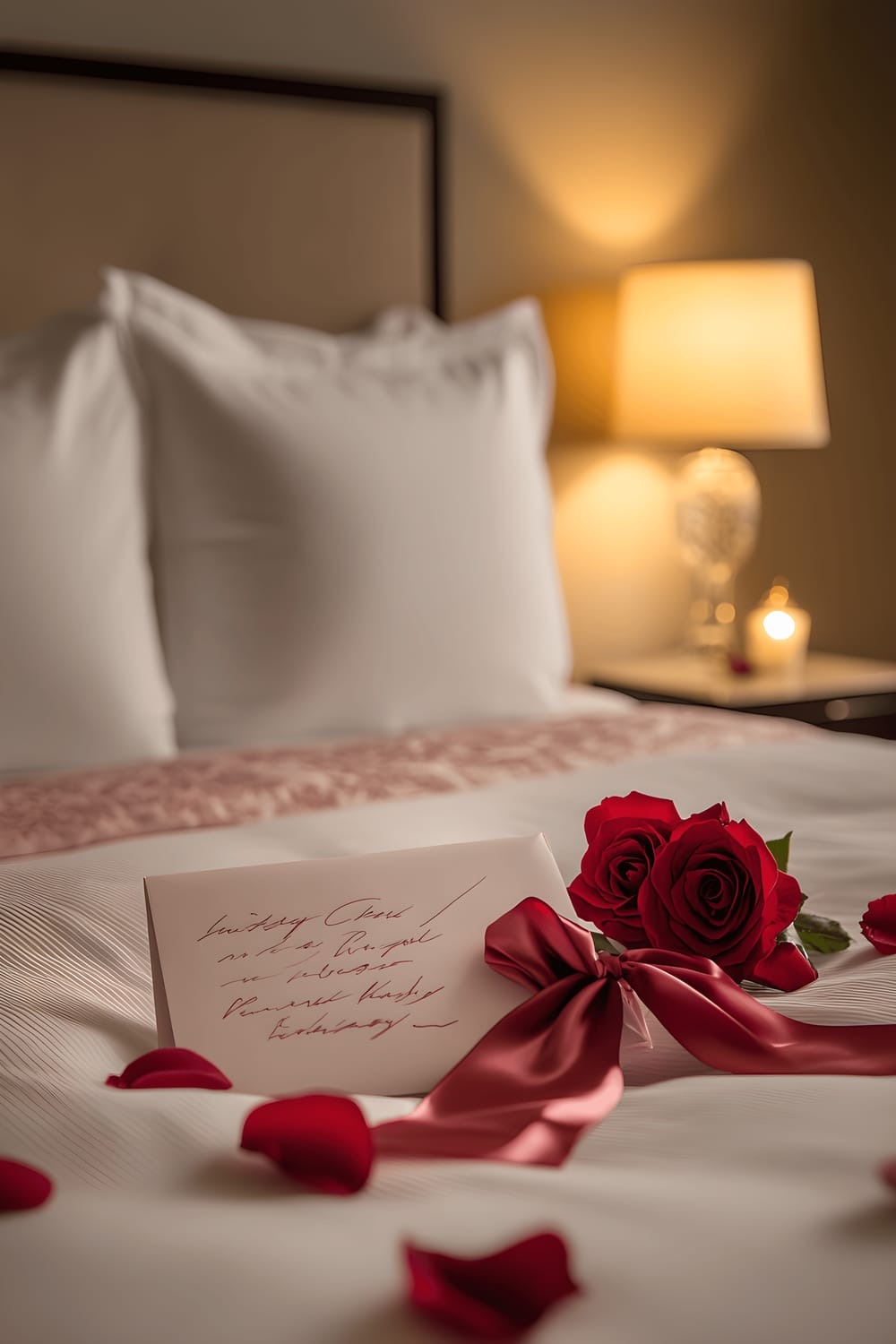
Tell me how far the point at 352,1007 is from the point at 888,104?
286cm

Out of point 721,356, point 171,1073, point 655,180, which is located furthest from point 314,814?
point 655,180

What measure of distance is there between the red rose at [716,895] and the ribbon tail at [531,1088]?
88mm

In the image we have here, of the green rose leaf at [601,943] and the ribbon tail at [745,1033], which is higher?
the green rose leaf at [601,943]

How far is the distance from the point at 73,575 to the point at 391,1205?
1216 mm

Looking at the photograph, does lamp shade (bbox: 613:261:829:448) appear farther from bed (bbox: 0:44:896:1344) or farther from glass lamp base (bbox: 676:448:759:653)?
bed (bbox: 0:44:896:1344)

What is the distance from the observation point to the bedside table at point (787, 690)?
241 cm

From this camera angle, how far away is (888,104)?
2.99 metres

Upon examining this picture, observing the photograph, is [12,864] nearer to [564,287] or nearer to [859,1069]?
[859,1069]

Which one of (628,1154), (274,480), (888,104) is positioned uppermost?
(888,104)

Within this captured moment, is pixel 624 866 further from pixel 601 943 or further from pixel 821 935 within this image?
pixel 821 935

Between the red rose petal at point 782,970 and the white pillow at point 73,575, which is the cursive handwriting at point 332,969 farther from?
the white pillow at point 73,575

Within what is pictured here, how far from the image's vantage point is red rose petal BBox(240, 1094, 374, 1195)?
594 mm

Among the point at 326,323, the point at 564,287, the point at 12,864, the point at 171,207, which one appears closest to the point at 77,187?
the point at 171,207

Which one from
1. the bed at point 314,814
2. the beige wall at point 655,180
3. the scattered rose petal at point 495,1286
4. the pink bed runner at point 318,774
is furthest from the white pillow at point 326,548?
the scattered rose petal at point 495,1286
